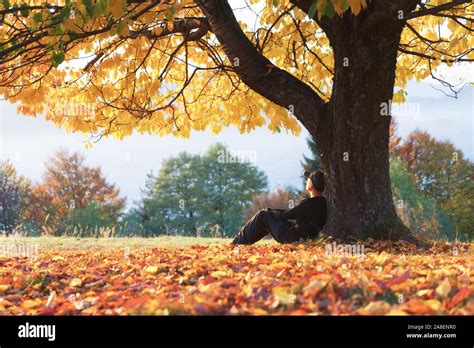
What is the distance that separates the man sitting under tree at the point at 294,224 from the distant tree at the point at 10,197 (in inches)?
1037

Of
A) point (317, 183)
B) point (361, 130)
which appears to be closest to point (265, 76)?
point (361, 130)

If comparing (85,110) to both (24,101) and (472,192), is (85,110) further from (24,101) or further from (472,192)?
(472,192)

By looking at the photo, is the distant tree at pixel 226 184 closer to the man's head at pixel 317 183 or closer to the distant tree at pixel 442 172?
the distant tree at pixel 442 172

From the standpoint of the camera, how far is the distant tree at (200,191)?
39594mm

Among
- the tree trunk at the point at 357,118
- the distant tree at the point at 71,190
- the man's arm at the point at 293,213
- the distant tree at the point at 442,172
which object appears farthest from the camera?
the distant tree at the point at 71,190

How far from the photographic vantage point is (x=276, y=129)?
11234 mm

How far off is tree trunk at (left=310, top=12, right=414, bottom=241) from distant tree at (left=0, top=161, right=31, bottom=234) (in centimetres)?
2741

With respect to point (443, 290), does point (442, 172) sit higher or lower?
higher

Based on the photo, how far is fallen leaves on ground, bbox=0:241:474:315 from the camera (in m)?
3.51

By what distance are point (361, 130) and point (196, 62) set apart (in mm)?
5076

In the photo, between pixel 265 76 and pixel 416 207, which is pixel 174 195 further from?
pixel 265 76

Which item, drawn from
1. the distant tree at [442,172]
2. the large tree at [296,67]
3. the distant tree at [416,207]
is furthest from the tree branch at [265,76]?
the distant tree at [442,172]

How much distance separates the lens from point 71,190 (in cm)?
3950
